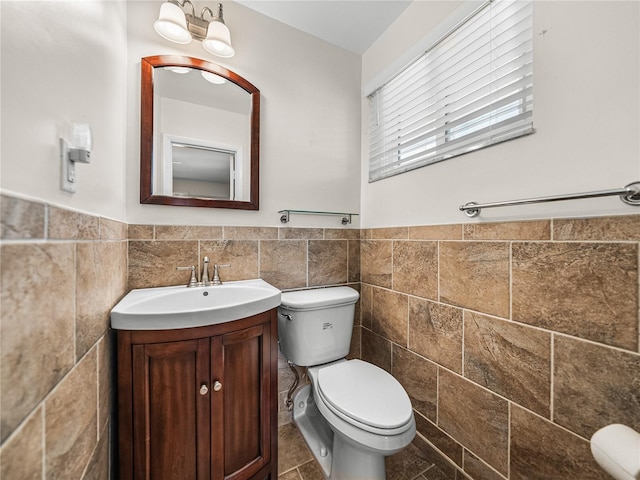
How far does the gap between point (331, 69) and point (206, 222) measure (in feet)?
4.35

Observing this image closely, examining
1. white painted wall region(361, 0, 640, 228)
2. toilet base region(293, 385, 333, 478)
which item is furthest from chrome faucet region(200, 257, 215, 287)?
white painted wall region(361, 0, 640, 228)

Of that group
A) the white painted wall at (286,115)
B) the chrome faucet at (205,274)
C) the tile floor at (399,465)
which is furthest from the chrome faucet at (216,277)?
the tile floor at (399,465)

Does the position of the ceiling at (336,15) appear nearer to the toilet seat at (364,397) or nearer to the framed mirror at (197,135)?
the framed mirror at (197,135)

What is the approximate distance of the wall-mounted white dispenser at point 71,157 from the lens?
22.6 inches

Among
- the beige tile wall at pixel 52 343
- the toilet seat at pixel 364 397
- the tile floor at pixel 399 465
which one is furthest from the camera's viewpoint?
the tile floor at pixel 399 465

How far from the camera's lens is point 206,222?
133 cm

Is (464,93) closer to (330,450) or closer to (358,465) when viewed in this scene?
→ (358,465)

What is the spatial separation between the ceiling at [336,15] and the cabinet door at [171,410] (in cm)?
180

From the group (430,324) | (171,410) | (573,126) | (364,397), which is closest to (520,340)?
(430,324)

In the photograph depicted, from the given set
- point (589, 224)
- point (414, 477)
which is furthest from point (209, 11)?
point (414, 477)

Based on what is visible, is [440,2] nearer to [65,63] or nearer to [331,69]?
[331,69]

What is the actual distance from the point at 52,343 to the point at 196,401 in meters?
0.56

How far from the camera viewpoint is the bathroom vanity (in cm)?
84

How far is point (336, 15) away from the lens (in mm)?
1490
